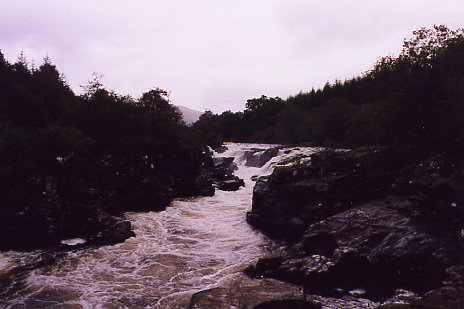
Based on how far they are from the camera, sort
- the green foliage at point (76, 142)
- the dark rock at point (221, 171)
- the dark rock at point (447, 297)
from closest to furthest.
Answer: the dark rock at point (447, 297) < the green foliage at point (76, 142) < the dark rock at point (221, 171)

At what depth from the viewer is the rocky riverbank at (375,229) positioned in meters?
7.04

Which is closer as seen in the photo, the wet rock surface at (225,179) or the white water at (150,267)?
the white water at (150,267)

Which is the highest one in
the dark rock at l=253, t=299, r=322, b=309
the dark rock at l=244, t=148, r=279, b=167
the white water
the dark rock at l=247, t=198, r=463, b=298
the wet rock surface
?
the dark rock at l=244, t=148, r=279, b=167

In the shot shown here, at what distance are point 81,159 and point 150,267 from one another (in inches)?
340

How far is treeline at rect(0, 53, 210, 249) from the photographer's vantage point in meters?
12.2

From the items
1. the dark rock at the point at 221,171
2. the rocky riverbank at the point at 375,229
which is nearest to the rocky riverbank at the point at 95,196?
the dark rock at the point at 221,171

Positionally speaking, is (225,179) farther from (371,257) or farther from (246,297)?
(246,297)

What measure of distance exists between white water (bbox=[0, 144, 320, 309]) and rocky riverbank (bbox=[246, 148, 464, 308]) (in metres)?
1.45

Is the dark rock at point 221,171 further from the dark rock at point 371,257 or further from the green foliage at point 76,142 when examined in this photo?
the dark rock at point 371,257

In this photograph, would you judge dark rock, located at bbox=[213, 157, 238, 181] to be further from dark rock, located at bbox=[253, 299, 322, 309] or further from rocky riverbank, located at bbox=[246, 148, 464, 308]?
dark rock, located at bbox=[253, 299, 322, 309]

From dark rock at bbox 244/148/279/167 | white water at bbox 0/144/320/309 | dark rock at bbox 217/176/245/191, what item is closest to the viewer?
white water at bbox 0/144/320/309

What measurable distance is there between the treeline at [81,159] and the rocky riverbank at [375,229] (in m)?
8.43

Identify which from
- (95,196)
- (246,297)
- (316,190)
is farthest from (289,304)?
(95,196)

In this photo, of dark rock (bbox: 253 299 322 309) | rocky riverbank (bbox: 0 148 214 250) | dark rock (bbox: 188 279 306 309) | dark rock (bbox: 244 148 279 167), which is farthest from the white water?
dark rock (bbox: 244 148 279 167)
